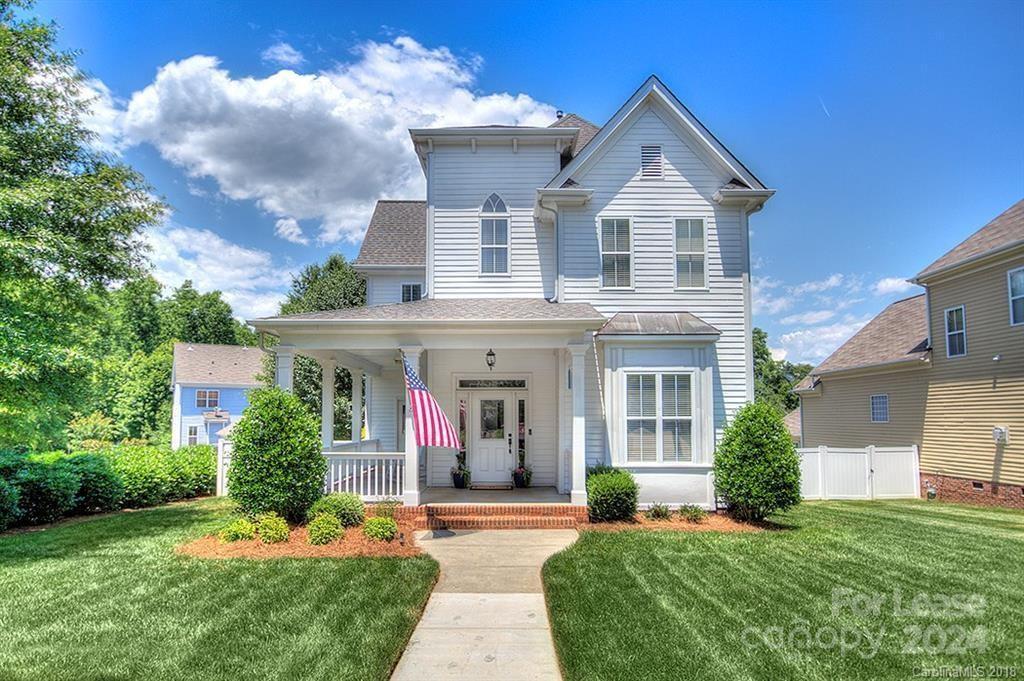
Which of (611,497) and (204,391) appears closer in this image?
(611,497)

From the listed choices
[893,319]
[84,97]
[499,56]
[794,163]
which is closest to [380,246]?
[499,56]

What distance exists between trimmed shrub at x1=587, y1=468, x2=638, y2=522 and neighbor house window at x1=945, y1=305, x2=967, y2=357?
11262 mm

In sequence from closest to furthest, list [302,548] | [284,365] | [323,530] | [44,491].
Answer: [302,548], [323,530], [284,365], [44,491]

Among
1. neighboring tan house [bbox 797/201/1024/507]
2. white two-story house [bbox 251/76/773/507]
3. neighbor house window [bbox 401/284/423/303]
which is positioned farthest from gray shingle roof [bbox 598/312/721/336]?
neighboring tan house [bbox 797/201/1024/507]

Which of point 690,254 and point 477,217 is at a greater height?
point 477,217

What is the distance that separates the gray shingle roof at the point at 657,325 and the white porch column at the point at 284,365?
19.9ft

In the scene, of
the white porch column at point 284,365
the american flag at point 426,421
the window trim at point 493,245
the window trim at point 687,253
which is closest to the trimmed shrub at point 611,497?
the american flag at point 426,421

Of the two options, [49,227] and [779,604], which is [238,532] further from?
[779,604]

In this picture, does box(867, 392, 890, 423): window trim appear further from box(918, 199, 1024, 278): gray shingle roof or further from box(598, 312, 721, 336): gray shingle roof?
box(598, 312, 721, 336): gray shingle roof

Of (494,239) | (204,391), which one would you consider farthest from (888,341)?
(204,391)

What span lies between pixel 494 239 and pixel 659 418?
557 centimetres

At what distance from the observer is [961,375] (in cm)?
1413

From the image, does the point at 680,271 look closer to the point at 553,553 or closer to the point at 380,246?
the point at 553,553

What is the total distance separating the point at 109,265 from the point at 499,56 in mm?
10788
